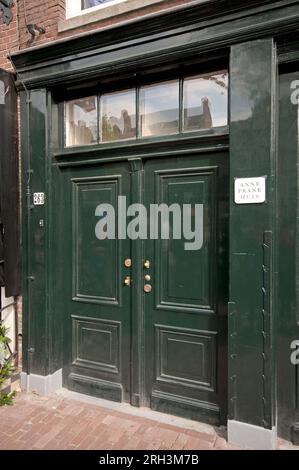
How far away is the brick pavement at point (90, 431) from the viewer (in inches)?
115

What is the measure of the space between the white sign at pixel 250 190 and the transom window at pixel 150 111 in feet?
2.10

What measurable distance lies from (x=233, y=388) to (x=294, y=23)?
9.99 ft

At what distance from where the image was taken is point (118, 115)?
362cm

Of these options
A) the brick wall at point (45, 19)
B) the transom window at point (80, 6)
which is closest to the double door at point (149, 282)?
the brick wall at point (45, 19)

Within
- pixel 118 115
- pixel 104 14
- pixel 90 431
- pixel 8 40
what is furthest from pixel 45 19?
pixel 90 431

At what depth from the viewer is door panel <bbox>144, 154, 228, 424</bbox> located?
317cm

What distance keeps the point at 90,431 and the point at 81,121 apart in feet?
10.5

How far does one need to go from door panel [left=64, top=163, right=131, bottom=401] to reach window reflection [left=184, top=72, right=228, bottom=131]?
87 centimetres

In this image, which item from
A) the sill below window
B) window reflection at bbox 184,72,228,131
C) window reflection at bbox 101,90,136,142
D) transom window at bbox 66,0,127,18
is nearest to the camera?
window reflection at bbox 184,72,228,131

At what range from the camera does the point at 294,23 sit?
265cm

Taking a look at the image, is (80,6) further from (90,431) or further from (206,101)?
(90,431)

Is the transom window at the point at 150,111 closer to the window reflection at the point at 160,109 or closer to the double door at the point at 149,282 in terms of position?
the window reflection at the point at 160,109

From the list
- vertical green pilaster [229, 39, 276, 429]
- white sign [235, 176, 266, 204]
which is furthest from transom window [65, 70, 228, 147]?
white sign [235, 176, 266, 204]

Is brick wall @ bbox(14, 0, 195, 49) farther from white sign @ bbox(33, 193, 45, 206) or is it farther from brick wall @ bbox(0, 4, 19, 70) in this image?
white sign @ bbox(33, 193, 45, 206)
